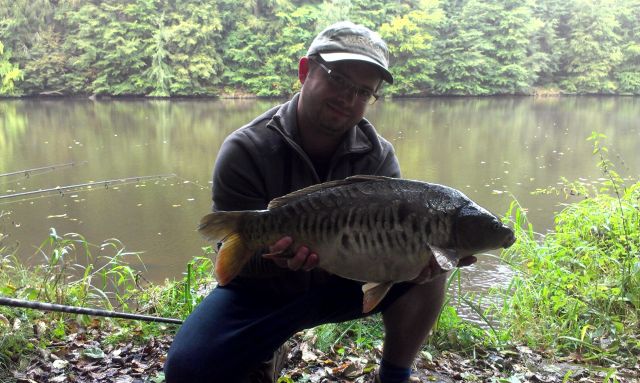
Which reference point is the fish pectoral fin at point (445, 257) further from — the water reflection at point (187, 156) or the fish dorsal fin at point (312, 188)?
the water reflection at point (187, 156)

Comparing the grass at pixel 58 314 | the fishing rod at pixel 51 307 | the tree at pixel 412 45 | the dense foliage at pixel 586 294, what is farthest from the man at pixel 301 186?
the tree at pixel 412 45

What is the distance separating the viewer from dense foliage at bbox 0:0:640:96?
2467 centimetres

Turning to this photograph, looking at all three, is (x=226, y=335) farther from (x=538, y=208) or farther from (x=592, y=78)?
(x=592, y=78)

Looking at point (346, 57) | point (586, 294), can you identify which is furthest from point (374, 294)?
point (586, 294)

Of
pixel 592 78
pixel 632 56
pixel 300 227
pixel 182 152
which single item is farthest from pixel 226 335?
pixel 632 56

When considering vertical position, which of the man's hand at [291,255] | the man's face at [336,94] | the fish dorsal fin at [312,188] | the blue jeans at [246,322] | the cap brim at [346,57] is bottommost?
the blue jeans at [246,322]

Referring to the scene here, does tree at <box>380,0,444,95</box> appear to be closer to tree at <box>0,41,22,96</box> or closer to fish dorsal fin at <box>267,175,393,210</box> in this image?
tree at <box>0,41,22,96</box>

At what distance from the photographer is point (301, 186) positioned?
5.96 feet

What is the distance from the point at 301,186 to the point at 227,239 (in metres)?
0.38

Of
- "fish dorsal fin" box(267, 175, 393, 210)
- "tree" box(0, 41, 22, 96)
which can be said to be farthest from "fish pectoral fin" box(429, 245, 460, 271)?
"tree" box(0, 41, 22, 96)

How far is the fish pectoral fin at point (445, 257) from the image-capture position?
4.77ft

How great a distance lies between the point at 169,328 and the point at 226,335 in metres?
0.94

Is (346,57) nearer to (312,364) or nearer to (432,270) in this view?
(432,270)

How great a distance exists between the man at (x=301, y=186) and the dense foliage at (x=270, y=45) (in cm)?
2322
